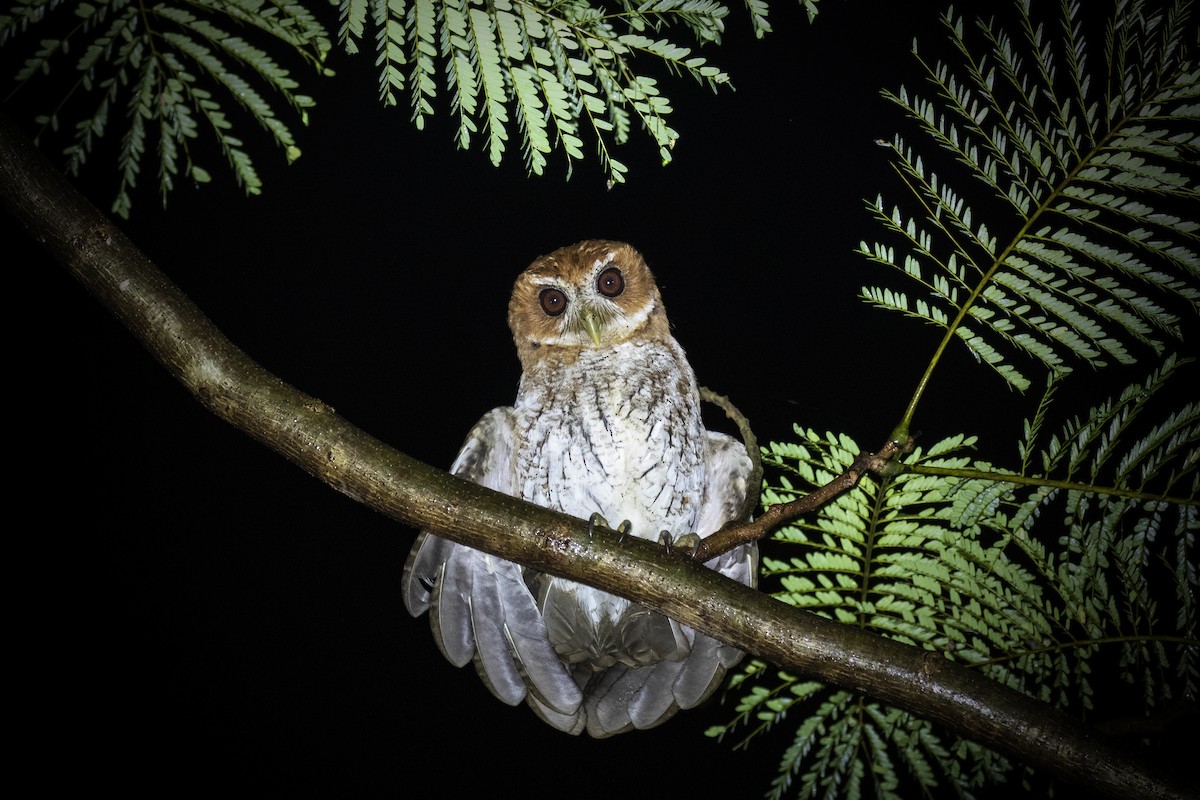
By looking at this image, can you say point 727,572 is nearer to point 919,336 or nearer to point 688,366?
point 688,366

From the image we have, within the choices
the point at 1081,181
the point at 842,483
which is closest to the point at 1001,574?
the point at 842,483

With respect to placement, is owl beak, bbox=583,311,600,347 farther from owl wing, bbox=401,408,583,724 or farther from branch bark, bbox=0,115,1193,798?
branch bark, bbox=0,115,1193,798

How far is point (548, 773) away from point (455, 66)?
→ 5.76 ft

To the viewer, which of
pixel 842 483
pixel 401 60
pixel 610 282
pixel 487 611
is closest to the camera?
pixel 401 60

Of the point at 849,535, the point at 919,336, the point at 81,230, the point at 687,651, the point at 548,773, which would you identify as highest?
the point at 919,336

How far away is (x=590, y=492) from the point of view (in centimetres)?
189

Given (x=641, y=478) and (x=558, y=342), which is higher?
(x=558, y=342)

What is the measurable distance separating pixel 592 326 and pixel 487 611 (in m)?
0.80

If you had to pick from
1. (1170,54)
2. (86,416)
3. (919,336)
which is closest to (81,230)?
(86,416)

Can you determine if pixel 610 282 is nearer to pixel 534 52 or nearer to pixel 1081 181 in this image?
pixel 534 52

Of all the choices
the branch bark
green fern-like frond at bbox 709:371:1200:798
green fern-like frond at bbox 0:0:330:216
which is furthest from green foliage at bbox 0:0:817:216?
green fern-like frond at bbox 709:371:1200:798

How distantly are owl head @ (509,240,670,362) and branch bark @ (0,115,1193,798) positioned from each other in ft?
2.63

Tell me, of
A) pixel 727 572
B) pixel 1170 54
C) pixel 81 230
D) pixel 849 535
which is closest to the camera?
pixel 1170 54

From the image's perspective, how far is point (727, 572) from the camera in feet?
6.48
